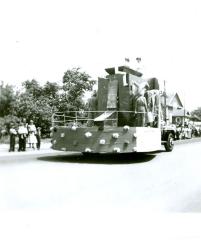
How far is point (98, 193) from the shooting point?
8.21 m

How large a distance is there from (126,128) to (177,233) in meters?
7.72

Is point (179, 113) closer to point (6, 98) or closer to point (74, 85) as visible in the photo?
point (74, 85)

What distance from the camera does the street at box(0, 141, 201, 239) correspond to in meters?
5.74

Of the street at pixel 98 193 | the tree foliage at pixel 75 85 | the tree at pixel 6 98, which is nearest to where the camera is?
the street at pixel 98 193

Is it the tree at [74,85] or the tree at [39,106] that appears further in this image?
the tree at [74,85]

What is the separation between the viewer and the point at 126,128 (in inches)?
501

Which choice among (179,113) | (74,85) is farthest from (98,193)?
(179,113)

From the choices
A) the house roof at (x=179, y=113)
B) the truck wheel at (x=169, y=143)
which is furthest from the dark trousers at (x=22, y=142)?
the house roof at (x=179, y=113)

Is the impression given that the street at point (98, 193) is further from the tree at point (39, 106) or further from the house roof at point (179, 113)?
the house roof at point (179, 113)

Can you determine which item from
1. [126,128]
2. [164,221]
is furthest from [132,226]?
[126,128]

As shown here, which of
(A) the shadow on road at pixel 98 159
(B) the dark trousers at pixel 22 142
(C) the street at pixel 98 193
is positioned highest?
(B) the dark trousers at pixel 22 142

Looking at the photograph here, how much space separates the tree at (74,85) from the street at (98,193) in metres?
25.2

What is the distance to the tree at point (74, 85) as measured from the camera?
125 feet

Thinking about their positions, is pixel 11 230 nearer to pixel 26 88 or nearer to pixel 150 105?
pixel 150 105
